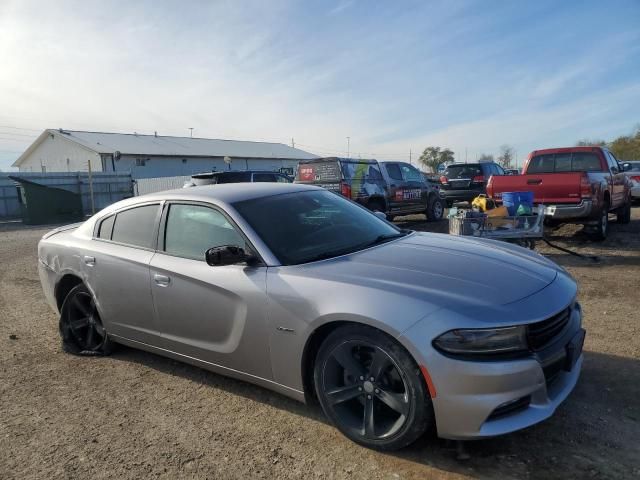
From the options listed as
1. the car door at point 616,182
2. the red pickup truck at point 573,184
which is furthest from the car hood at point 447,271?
the car door at point 616,182

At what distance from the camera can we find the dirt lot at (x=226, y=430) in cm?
268

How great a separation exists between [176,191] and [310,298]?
6.13 ft

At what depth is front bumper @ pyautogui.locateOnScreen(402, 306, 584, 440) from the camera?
8.05 ft

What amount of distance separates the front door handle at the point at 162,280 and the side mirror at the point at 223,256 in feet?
2.10

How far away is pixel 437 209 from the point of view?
14680 mm

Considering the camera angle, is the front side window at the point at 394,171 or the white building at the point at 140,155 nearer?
the front side window at the point at 394,171

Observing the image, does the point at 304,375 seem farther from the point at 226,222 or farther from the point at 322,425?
the point at 226,222

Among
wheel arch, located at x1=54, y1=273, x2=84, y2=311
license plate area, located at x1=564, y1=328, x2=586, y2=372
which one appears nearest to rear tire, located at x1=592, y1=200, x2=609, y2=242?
license plate area, located at x1=564, y1=328, x2=586, y2=372

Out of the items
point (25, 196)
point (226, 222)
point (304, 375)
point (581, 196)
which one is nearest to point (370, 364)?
point (304, 375)

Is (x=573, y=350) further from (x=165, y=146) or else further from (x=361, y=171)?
(x=165, y=146)

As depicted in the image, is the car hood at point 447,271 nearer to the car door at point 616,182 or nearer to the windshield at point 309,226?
the windshield at point 309,226

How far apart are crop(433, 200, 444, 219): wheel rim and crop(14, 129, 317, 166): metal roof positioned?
3189cm

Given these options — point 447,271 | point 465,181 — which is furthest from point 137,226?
point 465,181

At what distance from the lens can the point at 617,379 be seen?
357 cm
